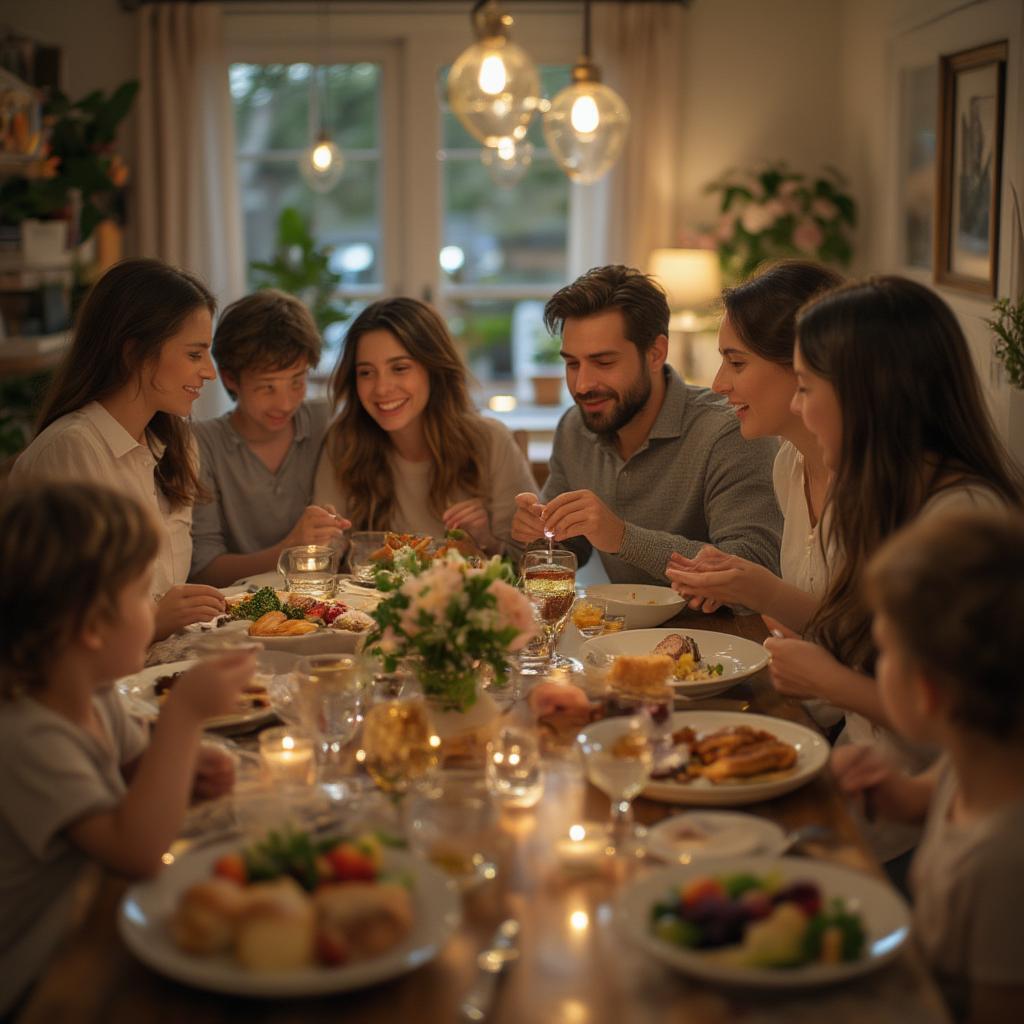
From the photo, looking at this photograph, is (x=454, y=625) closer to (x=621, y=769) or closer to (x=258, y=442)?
(x=621, y=769)

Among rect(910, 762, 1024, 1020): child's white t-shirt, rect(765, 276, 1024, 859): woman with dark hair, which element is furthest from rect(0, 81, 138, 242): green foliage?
rect(910, 762, 1024, 1020): child's white t-shirt

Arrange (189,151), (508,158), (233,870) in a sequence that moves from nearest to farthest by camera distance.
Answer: (233,870), (508,158), (189,151)

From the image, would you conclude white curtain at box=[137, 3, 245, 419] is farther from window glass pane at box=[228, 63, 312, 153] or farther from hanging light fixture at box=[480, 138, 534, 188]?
hanging light fixture at box=[480, 138, 534, 188]

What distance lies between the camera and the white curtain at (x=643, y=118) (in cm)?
616

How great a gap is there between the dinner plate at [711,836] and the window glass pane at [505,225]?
5420mm

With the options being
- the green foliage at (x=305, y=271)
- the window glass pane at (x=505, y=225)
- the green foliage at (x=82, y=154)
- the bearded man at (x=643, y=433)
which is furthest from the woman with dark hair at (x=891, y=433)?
the window glass pane at (x=505, y=225)

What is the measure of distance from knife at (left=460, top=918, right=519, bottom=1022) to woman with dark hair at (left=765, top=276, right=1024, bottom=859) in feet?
2.54

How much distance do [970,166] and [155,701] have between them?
10.9 feet

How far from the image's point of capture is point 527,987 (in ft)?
4.00

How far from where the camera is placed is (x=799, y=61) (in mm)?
6281

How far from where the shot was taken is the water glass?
1.65m

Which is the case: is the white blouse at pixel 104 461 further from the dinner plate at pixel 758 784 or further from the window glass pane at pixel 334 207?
the window glass pane at pixel 334 207

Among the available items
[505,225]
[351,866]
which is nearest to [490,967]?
[351,866]

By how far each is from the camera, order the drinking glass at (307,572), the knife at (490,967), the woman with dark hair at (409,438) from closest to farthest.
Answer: the knife at (490,967) → the drinking glass at (307,572) → the woman with dark hair at (409,438)
